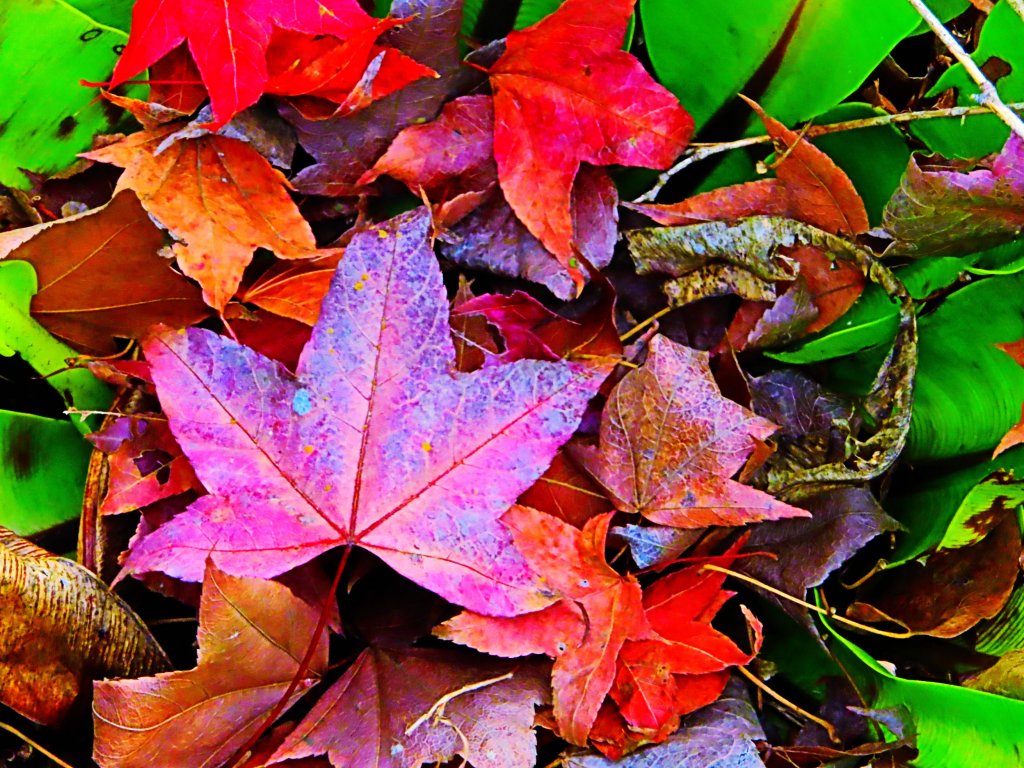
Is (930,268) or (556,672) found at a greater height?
(930,268)

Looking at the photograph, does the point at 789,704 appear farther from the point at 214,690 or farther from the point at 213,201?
the point at 213,201

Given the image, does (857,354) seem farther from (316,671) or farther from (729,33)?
(316,671)

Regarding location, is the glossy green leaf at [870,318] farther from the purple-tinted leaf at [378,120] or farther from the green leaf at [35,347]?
the green leaf at [35,347]

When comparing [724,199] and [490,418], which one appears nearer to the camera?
[490,418]

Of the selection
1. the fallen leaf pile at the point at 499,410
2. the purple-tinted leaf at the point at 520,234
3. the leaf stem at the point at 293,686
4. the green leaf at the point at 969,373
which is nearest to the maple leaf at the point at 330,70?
the fallen leaf pile at the point at 499,410

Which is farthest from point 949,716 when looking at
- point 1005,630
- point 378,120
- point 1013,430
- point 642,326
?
point 378,120

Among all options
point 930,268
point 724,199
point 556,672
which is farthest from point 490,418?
point 930,268
